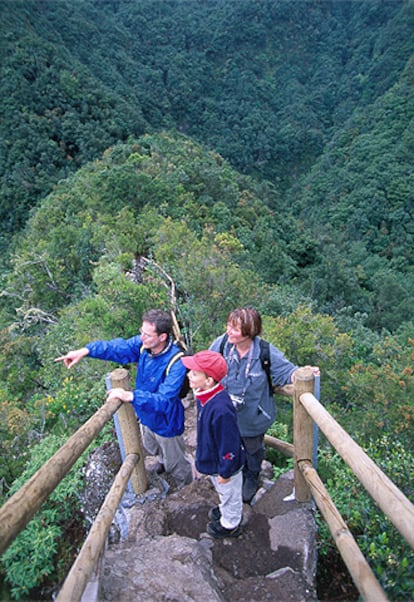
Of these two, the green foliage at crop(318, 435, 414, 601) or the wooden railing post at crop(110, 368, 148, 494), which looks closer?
the green foliage at crop(318, 435, 414, 601)

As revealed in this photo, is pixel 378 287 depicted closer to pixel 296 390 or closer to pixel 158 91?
pixel 296 390

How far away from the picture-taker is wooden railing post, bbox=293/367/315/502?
262 centimetres

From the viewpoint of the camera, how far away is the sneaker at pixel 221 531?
2.83 m

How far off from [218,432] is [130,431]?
72 cm

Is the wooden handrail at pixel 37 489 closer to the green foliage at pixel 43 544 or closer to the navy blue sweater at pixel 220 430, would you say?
the navy blue sweater at pixel 220 430

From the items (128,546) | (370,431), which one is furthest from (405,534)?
(370,431)

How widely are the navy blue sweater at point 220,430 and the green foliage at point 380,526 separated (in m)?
0.75

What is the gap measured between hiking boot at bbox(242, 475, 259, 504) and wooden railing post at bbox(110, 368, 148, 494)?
76cm

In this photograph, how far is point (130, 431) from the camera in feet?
9.68

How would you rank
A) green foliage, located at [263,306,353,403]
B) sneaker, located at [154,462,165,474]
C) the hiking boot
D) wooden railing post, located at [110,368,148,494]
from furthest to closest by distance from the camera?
green foliage, located at [263,306,353,403], sneaker, located at [154,462,165,474], the hiking boot, wooden railing post, located at [110,368,148,494]

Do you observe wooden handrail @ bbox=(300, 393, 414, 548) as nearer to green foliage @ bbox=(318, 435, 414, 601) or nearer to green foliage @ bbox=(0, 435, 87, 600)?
green foliage @ bbox=(318, 435, 414, 601)

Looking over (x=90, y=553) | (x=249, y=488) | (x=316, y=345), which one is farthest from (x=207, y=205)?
(x=90, y=553)

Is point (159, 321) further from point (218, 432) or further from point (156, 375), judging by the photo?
point (218, 432)

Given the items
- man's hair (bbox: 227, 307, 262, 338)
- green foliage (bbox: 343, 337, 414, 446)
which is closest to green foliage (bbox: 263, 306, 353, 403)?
green foliage (bbox: 343, 337, 414, 446)
